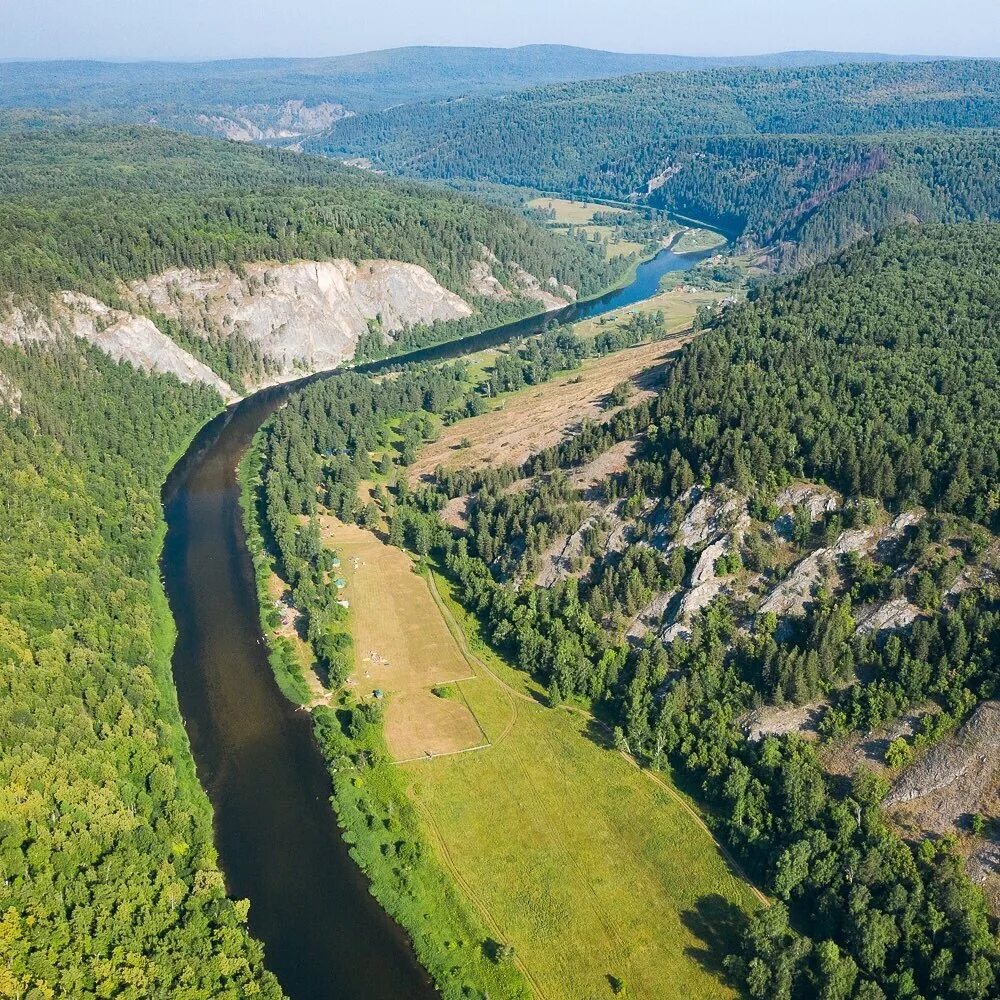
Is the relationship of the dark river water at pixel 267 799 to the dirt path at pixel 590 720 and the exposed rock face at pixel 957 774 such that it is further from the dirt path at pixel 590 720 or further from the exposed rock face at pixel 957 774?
the exposed rock face at pixel 957 774

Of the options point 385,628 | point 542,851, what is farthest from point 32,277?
point 542,851

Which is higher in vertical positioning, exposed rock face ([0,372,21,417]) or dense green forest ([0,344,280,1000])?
exposed rock face ([0,372,21,417])

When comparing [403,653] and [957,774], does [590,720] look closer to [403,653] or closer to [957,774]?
[403,653]

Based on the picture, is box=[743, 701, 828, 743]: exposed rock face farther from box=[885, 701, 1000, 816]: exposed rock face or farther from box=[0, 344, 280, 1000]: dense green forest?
box=[0, 344, 280, 1000]: dense green forest

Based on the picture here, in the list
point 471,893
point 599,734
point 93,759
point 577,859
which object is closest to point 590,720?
point 599,734

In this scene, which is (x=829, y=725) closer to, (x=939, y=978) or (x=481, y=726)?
(x=939, y=978)

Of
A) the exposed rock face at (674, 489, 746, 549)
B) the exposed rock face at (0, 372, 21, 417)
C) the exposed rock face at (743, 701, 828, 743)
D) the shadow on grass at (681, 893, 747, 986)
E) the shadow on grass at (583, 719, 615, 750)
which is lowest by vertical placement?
the shadow on grass at (681, 893, 747, 986)

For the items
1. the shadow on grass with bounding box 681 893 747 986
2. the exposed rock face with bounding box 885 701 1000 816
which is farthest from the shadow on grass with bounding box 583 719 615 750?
the exposed rock face with bounding box 885 701 1000 816
